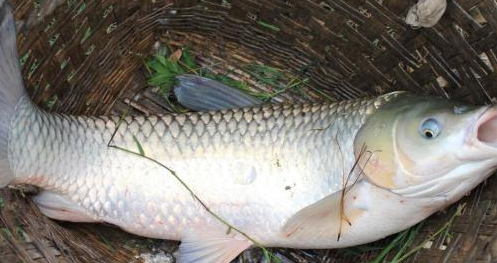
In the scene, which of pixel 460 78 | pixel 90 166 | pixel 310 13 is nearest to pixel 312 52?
pixel 310 13

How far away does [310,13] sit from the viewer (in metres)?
2.48

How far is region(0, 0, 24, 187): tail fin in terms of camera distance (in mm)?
2049

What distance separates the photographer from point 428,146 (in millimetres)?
1933

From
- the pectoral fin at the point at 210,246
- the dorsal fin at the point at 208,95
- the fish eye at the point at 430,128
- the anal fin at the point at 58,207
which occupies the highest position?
the fish eye at the point at 430,128

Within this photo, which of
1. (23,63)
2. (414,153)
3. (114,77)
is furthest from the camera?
(114,77)

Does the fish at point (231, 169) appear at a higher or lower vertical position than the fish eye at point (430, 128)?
lower

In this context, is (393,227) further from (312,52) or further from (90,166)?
(90,166)

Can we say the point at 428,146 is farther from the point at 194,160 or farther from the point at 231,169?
the point at 194,160

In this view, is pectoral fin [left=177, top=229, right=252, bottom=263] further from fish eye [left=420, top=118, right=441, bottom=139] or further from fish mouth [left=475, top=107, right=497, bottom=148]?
fish mouth [left=475, top=107, right=497, bottom=148]

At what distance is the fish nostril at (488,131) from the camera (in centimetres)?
182

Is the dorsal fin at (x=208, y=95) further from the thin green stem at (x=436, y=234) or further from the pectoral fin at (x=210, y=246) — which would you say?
the thin green stem at (x=436, y=234)

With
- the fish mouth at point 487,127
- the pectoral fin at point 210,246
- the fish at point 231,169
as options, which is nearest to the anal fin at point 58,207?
the fish at point 231,169

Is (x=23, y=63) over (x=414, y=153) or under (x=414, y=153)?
under

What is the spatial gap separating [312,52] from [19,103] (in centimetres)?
111
